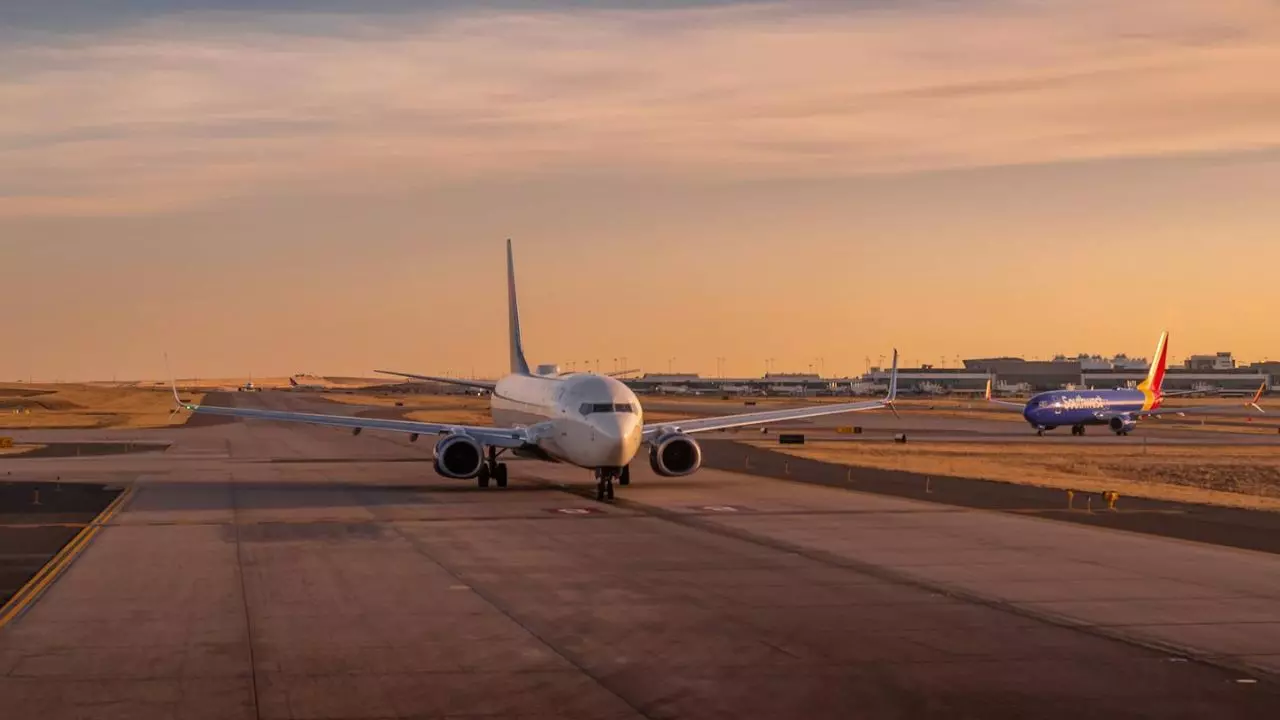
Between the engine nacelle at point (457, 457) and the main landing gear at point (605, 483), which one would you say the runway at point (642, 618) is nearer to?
the main landing gear at point (605, 483)

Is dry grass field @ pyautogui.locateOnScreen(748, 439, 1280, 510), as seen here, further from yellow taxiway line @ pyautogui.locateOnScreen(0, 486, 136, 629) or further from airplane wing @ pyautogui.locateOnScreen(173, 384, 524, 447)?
yellow taxiway line @ pyautogui.locateOnScreen(0, 486, 136, 629)

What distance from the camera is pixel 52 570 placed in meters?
27.4

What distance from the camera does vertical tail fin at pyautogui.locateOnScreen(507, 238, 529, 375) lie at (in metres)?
64.8

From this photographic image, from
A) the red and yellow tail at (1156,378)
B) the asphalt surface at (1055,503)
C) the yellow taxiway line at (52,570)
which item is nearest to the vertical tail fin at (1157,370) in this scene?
the red and yellow tail at (1156,378)

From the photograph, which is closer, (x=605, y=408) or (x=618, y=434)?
(x=618, y=434)

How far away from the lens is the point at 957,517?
38719 mm

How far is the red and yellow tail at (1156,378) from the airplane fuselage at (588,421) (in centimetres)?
6511

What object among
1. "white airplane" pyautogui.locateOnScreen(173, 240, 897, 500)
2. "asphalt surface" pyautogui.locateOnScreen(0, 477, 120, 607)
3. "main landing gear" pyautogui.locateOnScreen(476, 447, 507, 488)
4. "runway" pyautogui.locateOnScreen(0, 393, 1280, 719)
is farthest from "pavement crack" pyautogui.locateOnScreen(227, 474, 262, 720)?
"main landing gear" pyautogui.locateOnScreen(476, 447, 507, 488)

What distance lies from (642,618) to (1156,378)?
92.5 metres

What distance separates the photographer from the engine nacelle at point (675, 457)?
158 ft

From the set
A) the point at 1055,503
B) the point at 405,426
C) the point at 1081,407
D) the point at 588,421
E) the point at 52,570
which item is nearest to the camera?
the point at 52,570

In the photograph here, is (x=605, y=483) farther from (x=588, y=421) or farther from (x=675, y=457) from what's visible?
(x=675, y=457)

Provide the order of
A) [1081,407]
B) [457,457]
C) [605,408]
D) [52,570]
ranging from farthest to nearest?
1. [1081,407]
2. [457,457]
3. [605,408]
4. [52,570]

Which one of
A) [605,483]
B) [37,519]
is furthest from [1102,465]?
[37,519]
